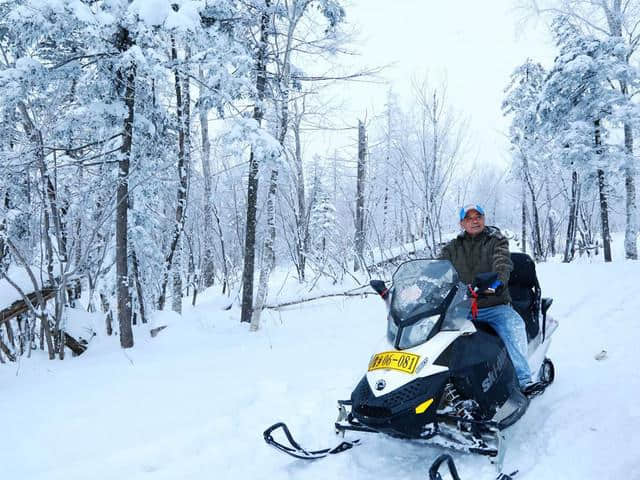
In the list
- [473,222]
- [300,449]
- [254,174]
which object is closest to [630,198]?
[254,174]

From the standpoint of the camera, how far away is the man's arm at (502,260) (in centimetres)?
379

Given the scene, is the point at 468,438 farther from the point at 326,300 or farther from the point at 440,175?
the point at 440,175

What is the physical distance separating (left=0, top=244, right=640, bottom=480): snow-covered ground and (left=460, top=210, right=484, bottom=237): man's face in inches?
64.7

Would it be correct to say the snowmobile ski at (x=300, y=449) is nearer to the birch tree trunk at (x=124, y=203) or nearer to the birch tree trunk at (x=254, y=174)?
the birch tree trunk at (x=124, y=203)

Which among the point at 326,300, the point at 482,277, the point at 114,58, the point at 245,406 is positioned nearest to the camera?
the point at 482,277

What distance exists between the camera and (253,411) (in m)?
4.33

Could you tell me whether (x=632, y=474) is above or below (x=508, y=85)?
below

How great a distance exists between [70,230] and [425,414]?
684 cm

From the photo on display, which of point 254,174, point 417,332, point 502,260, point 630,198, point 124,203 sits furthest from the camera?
point 630,198

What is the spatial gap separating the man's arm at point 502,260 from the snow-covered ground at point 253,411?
121 centimetres

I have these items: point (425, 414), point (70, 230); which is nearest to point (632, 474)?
point (425, 414)

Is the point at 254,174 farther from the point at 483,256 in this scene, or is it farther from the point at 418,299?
the point at 418,299

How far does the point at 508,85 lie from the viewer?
88.2ft

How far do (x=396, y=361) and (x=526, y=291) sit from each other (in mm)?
2065
